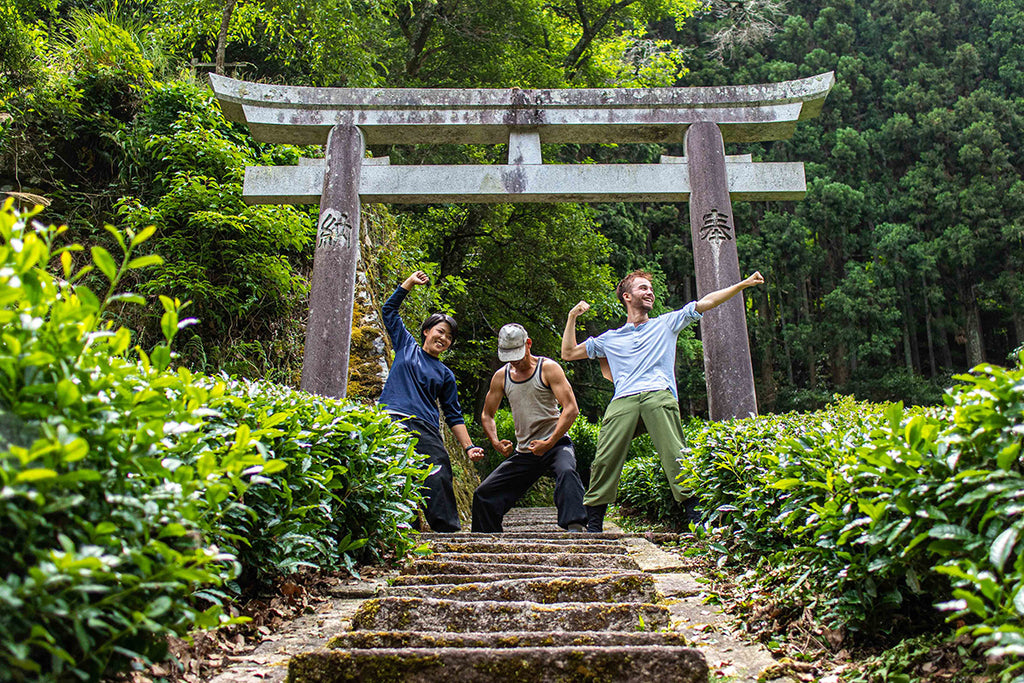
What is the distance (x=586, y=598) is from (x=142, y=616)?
1753mm

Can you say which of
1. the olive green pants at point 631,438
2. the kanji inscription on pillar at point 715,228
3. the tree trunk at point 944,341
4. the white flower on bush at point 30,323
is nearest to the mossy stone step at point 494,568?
the olive green pants at point 631,438

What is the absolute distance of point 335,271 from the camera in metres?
6.28

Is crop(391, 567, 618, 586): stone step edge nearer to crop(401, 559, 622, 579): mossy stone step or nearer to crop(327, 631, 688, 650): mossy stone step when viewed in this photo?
crop(401, 559, 622, 579): mossy stone step

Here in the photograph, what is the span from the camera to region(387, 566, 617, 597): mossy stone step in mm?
3052

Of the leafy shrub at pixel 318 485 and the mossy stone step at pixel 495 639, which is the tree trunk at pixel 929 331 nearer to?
the leafy shrub at pixel 318 485

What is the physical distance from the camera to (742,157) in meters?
6.68

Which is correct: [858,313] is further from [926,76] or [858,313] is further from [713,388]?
[713,388]

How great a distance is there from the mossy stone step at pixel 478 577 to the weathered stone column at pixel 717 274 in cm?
309

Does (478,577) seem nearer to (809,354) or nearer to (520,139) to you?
(520,139)

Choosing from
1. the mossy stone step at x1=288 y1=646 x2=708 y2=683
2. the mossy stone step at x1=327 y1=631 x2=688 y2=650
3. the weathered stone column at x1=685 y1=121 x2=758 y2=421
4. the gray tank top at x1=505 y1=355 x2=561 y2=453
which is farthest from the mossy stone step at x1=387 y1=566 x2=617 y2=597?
the weathered stone column at x1=685 y1=121 x2=758 y2=421

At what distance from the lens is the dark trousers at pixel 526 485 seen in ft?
16.0

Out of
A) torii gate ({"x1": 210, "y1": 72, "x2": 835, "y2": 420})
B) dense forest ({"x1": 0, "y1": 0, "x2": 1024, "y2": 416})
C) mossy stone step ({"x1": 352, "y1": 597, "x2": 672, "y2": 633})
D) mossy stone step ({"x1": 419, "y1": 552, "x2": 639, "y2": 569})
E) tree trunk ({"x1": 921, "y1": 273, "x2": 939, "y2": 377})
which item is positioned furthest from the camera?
tree trunk ({"x1": 921, "y1": 273, "x2": 939, "y2": 377})

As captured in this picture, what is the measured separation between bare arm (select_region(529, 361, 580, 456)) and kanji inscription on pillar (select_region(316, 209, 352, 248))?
2496 millimetres

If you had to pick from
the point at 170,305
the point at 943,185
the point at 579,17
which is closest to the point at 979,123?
the point at 943,185
